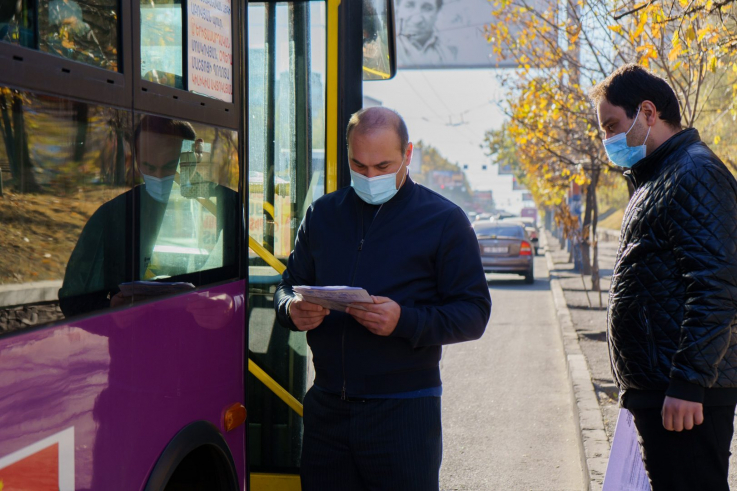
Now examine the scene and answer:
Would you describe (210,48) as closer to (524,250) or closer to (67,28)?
(67,28)

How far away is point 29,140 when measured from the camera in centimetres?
176

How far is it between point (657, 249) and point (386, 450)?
108 cm

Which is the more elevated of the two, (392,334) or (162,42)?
(162,42)

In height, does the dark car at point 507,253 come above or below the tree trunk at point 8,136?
below

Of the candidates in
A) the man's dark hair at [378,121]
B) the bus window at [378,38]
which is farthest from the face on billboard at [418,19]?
the man's dark hair at [378,121]

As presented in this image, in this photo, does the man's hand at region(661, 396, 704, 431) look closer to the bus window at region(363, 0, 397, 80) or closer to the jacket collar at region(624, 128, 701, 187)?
the jacket collar at region(624, 128, 701, 187)

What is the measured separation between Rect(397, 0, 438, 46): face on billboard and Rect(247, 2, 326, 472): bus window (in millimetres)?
23044

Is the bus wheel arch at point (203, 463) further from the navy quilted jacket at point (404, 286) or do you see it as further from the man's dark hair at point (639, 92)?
the man's dark hair at point (639, 92)

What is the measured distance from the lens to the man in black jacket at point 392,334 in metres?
2.63

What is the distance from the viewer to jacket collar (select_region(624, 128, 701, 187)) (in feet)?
9.15

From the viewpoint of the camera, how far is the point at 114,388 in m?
2.01

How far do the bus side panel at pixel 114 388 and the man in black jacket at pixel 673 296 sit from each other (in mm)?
1338

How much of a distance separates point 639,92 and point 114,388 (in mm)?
1957

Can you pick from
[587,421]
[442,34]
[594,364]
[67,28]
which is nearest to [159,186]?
[67,28]
